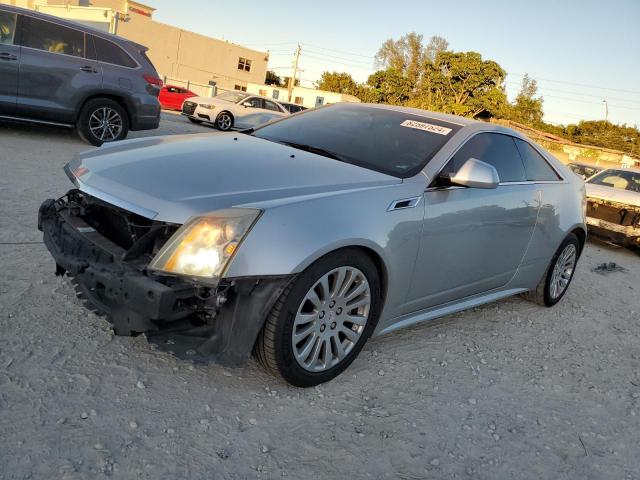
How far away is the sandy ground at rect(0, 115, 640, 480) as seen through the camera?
2.35 m

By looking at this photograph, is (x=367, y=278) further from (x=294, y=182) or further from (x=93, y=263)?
(x=93, y=263)

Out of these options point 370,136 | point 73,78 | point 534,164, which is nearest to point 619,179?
point 534,164

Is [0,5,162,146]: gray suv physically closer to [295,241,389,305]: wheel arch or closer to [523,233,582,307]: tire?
[523,233,582,307]: tire

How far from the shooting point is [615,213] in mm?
9047

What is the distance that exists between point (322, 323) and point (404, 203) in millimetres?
823

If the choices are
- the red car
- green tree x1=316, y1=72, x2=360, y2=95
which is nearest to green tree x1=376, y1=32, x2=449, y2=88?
green tree x1=316, y1=72, x2=360, y2=95

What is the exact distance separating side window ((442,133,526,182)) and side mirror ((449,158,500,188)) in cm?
14

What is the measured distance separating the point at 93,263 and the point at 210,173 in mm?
737

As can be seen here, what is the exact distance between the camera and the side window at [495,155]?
3.73 m

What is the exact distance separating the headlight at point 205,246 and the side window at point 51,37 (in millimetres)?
7203

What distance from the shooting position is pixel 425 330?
413cm

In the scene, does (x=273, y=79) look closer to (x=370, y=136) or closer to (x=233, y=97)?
(x=233, y=97)

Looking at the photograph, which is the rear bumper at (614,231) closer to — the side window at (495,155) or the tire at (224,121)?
the side window at (495,155)

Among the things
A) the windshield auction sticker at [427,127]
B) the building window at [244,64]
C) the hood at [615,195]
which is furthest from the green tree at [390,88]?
the windshield auction sticker at [427,127]
